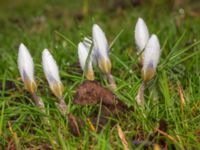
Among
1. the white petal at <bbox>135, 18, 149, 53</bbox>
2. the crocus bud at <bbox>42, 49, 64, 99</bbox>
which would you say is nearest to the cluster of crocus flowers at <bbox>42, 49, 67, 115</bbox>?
the crocus bud at <bbox>42, 49, 64, 99</bbox>

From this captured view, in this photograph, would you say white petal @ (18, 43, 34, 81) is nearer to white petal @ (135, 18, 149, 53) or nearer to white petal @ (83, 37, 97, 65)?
white petal @ (83, 37, 97, 65)

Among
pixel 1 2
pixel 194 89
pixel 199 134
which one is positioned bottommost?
pixel 199 134

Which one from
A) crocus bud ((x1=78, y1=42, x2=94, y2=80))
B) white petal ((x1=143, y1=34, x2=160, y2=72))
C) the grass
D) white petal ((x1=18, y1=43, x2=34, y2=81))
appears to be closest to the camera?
the grass

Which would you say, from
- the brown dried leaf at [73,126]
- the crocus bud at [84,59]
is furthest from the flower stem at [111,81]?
the brown dried leaf at [73,126]

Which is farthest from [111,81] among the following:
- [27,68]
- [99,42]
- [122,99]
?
[27,68]

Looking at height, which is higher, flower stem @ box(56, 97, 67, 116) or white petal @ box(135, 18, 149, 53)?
white petal @ box(135, 18, 149, 53)

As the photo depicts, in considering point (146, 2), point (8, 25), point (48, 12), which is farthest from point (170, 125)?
point (48, 12)

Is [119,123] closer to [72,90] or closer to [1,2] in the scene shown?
[72,90]

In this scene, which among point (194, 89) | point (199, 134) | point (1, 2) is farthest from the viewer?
point (1, 2)
